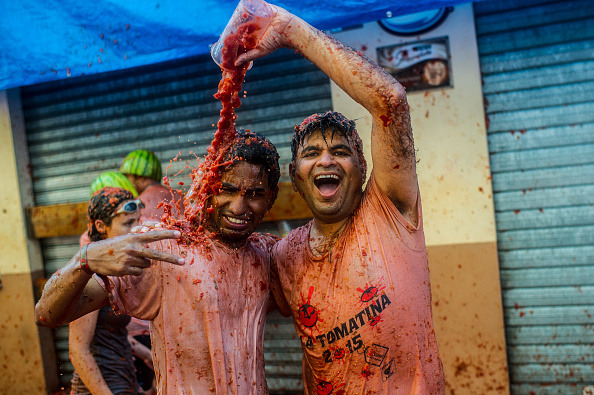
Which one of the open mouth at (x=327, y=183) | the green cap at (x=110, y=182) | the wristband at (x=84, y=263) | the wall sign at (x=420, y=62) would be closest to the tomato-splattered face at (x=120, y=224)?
the green cap at (x=110, y=182)

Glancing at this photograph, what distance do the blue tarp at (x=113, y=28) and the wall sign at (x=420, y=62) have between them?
0.69m

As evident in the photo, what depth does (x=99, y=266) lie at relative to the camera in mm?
1818

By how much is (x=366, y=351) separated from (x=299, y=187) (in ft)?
2.69

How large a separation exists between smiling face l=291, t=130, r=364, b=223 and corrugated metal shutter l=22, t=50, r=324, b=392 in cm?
261

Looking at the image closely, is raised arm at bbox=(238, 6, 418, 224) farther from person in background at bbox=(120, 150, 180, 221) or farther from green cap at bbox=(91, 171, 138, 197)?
person in background at bbox=(120, 150, 180, 221)

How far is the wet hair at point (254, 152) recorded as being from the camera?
2.24 meters

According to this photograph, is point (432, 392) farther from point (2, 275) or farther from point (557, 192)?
point (2, 275)

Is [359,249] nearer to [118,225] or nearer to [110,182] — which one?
[118,225]

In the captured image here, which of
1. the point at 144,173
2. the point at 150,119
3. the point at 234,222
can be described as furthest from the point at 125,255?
the point at 150,119

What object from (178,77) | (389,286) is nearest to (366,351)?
(389,286)

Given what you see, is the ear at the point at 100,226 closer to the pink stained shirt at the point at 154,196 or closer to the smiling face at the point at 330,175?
the pink stained shirt at the point at 154,196

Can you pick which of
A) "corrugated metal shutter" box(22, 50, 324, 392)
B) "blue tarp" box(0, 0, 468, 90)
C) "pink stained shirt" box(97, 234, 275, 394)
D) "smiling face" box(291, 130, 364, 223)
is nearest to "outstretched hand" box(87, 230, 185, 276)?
"pink stained shirt" box(97, 234, 275, 394)

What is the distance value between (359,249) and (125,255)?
3.32 feet

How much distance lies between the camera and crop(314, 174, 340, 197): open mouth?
2193 millimetres
